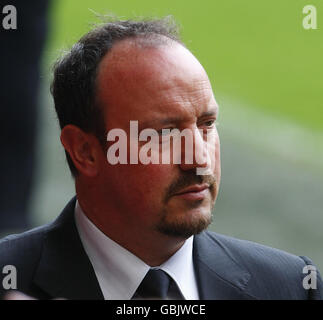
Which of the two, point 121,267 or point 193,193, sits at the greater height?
point 193,193

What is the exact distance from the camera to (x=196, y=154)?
123cm

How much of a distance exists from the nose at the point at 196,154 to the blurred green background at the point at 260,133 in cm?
97

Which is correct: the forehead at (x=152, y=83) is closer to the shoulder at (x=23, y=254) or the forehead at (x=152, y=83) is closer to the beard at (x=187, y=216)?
the beard at (x=187, y=216)

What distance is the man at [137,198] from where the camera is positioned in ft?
4.00

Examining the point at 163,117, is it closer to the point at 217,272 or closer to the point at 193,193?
the point at 193,193

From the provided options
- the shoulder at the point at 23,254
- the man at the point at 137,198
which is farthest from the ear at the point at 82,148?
the shoulder at the point at 23,254

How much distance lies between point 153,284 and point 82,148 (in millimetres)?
266

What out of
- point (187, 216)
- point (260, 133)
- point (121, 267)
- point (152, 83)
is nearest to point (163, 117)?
point (152, 83)

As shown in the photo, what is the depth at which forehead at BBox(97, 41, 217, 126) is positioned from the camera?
121cm

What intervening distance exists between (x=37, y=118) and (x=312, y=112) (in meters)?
3.20

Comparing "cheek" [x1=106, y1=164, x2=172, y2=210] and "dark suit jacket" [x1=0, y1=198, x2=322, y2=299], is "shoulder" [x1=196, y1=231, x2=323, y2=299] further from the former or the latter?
"cheek" [x1=106, y1=164, x2=172, y2=210]
